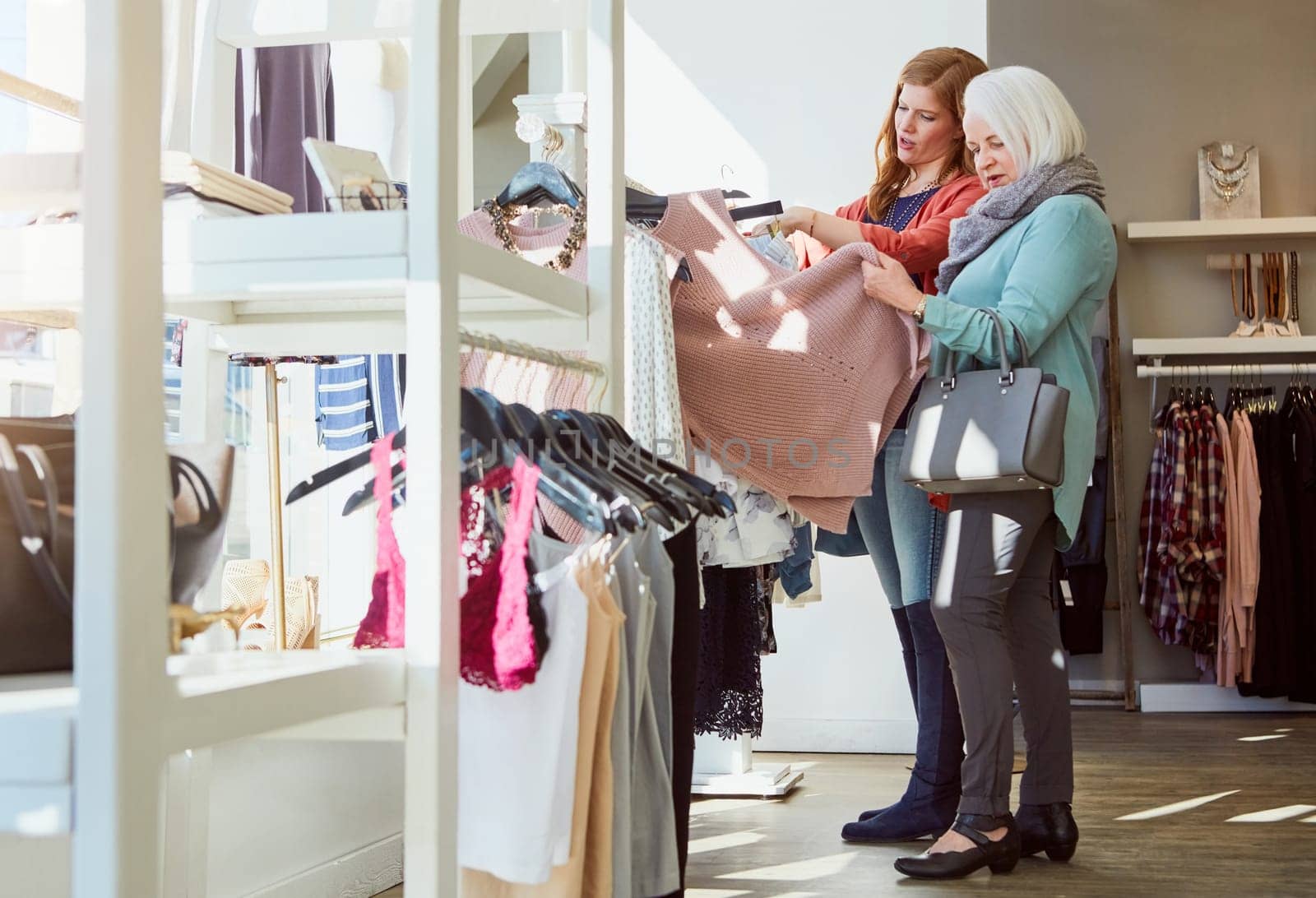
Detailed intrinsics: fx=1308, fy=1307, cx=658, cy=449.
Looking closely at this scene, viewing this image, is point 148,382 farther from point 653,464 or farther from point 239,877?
point 239,877

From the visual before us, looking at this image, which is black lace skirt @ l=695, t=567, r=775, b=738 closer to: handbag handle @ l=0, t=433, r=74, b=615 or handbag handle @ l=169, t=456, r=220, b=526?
handbag handle @ l=169, t=456, r=220, b=526

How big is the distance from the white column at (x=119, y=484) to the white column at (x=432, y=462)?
330 mm

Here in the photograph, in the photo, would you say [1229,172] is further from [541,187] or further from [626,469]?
[626,469]

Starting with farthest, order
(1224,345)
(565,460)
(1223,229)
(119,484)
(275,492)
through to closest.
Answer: (1223,229) → (1224,345) → (275,492) → (565,460) → (119,484)

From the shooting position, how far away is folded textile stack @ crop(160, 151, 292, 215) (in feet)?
4.34

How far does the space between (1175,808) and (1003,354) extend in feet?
5.12

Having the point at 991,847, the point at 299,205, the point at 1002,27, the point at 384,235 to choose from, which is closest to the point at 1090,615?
the point at 1002,27

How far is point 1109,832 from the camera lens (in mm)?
2947

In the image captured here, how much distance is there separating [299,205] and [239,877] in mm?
1409

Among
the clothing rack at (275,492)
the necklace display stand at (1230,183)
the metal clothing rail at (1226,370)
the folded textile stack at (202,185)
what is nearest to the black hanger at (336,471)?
the folded textile stack at (202,185)

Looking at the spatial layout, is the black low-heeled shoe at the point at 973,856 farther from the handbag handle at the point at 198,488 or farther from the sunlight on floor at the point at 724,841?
the handbag handle at the point at 198,488

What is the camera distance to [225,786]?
2.15 metres

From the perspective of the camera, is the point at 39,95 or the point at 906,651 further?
the point at 906,651

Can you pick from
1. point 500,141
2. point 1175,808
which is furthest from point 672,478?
point 500,141
